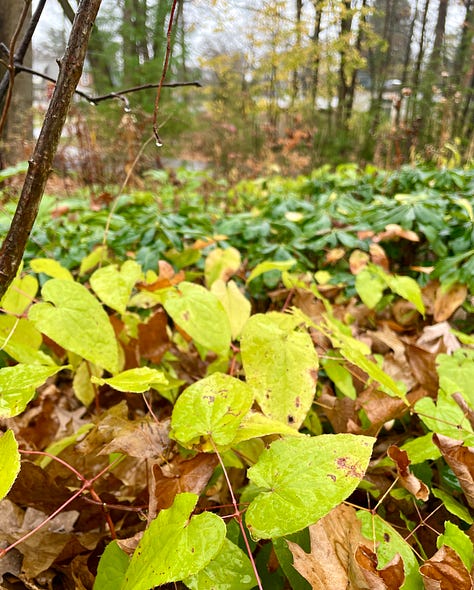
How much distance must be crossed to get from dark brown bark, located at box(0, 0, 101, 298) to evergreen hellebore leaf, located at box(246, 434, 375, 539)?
1.39 feet

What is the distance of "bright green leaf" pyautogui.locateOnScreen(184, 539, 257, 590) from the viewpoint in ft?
1.44

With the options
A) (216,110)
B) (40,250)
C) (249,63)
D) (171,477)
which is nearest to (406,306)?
(171,477)

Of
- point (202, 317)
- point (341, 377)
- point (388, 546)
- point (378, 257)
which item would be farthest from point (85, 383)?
point (378, 257)

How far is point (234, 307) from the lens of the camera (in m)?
0.90

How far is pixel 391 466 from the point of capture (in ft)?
2.21

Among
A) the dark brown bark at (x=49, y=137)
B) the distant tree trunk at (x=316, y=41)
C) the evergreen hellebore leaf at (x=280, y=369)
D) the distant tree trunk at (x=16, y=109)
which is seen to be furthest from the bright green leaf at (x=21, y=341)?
the distant tree trunk at (x=316, y=41)

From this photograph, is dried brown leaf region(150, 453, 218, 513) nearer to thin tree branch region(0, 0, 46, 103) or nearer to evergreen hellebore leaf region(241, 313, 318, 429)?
evergreen hellebore leaf region(241, 313, 318, 429)

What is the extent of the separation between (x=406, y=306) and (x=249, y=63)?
779cm

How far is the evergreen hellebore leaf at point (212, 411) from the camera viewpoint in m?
0.51

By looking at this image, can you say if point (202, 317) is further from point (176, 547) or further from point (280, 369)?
point (176, 547)

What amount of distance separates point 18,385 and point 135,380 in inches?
5.4

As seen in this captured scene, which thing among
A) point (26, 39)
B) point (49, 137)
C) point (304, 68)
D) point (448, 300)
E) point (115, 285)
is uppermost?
point (304, 68)

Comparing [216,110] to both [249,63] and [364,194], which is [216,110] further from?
[364,194]

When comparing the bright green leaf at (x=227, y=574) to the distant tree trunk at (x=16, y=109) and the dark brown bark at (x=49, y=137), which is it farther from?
the distant tree trunk at (x=16, y=109)
